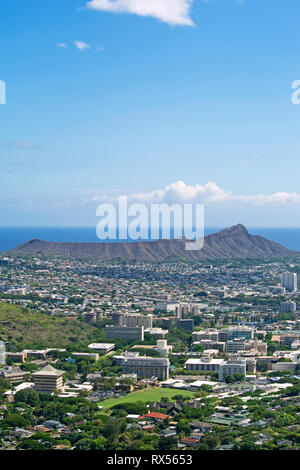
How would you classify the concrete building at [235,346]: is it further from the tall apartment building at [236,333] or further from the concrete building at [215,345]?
the tall apartment building at [236,333]

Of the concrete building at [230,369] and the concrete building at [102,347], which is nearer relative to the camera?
the concrete building at [230,369]

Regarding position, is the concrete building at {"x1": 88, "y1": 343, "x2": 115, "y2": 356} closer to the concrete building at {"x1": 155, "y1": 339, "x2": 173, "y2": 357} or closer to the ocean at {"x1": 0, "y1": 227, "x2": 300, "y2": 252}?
the concrete building at {"x1": 155, "y1": 339, "x2": 173, "y2": 357}

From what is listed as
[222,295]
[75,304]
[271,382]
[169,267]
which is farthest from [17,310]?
[169,267]

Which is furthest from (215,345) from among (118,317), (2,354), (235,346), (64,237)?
(64,237)

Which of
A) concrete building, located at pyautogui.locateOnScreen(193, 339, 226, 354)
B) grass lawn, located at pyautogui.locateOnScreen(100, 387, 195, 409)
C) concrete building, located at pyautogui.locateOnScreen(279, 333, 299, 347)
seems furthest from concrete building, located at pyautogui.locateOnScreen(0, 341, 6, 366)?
concrete building, located at pyautogui.locateOnScreen(279, 333, 299, 347)

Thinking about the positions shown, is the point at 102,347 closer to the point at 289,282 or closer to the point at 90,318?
the point at 90,318

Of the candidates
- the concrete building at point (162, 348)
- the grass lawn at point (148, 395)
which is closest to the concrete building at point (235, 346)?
the concrete building at point (162, 348)
